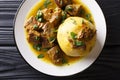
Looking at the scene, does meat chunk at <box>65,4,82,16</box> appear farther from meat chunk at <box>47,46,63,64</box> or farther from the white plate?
meat chunk at <box>47,46,63,64</box>

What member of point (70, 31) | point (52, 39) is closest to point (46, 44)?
point (52, 39)

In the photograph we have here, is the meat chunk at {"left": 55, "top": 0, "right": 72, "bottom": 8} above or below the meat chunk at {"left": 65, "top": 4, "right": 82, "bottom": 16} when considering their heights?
above

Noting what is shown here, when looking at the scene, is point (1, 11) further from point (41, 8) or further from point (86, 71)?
point (86, 71)

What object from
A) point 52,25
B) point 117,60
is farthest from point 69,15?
point 117,60

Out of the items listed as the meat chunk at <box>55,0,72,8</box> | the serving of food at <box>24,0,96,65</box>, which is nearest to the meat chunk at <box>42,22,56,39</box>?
the serving of food at <box>24,0,96,65</box>

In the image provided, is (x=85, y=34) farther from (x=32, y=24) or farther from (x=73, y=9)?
(x=32, y=24)

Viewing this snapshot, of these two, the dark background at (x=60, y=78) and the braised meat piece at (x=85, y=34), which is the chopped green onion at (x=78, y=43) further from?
the dark background at (x=60, y=78)
